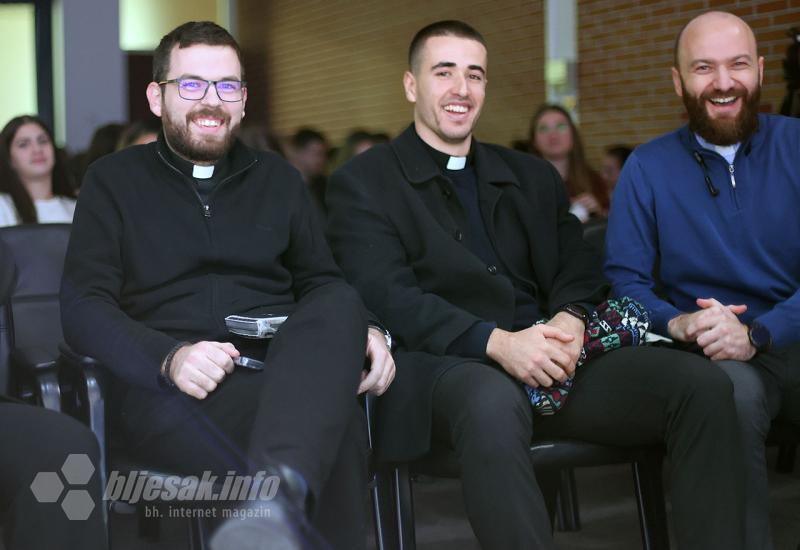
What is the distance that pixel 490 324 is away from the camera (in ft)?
8.53

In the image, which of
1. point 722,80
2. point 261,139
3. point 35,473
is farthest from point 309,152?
point 35,473

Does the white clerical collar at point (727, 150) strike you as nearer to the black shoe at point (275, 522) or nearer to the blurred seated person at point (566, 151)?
the black shoe at point (275, 522)

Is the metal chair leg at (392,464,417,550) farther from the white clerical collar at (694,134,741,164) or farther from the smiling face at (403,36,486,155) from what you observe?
the white clerical collar at (694,134,741,164)

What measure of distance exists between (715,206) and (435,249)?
2.46 feet

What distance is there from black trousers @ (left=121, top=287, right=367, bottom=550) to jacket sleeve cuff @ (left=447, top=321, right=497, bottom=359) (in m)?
0.37

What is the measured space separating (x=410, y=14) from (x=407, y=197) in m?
7.51

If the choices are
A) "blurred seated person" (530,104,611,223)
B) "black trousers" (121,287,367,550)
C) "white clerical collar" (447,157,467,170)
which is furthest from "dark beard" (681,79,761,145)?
"blurred seated person" (530,104,611,223)

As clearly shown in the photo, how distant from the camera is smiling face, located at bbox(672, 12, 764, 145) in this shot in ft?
9.56

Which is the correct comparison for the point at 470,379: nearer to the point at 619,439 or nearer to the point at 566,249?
the point at 619,439

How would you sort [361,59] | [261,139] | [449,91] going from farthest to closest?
[361,59] < [261,139] < [449,91]

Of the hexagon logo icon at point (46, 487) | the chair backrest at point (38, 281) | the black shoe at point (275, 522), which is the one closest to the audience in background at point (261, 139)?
the chair backrest at point (38, 281)

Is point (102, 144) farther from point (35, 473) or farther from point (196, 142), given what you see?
point (35, 473)

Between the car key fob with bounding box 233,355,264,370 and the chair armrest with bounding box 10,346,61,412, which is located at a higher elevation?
the car key fob with bounding box 233,355,264,370

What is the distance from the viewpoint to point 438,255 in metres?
2.75
